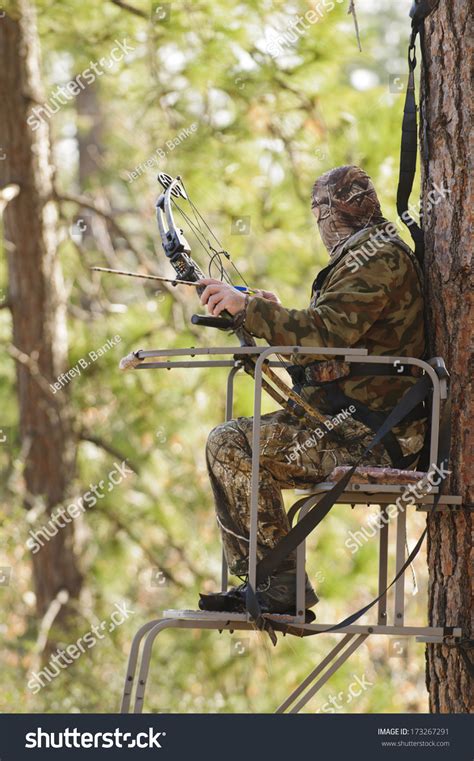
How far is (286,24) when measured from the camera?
7.38 m

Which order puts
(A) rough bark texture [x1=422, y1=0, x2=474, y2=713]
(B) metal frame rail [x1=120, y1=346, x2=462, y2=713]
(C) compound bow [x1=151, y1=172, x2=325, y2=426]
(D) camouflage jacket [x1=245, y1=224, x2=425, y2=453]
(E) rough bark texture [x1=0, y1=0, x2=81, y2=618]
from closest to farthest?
(B) metal frame rail [x1=120, y1=346, x2=462, y2=713], (D) camouflage jacket [x1=245, y1=224, x2=425, y2=453], (C) compound bow [x1=151, y1=172, x2=325, y2=426], (A) rough bark texture [x1=422, y1=0, x2=474, y2=713], (E) rough bark texture [x1=0, y1=0, x2=81, y2=618]

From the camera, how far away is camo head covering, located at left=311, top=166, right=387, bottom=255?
12.3 feet

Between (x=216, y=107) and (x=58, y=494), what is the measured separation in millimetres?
2858

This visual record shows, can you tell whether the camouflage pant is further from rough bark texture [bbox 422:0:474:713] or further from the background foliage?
the background foliage

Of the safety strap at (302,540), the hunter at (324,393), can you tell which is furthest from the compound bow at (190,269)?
the safety strap at (302,540)

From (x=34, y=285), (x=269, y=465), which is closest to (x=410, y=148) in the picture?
(x=269, y=465)

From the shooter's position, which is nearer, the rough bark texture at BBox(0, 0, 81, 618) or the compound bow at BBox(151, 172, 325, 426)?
the compound bow at BBox(151, 172, 325, 426)

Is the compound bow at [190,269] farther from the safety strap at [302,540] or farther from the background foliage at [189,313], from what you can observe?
the background foliage at [189,313]

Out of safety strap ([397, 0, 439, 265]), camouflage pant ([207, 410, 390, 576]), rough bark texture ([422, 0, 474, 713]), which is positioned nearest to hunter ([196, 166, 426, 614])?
camouflage pant ([207, 410, 390, 576])

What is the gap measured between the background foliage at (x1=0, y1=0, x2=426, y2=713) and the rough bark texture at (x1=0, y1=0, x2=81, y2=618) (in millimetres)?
183

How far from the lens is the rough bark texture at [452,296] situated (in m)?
3.71

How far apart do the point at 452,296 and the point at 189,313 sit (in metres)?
4.42

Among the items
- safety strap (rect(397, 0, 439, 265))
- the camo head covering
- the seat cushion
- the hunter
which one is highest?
safety strap (rect(397, 0, 439, 265))
